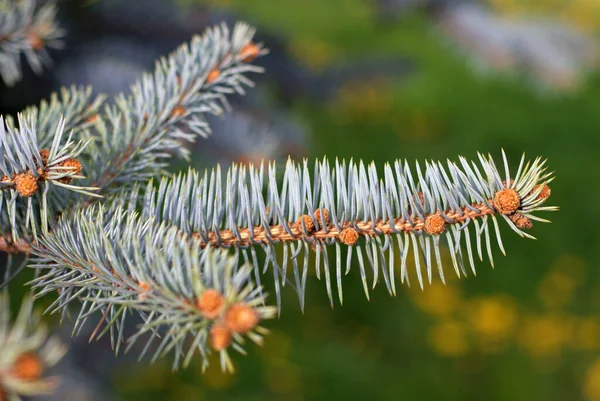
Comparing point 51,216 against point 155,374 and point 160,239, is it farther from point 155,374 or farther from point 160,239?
point 155,374

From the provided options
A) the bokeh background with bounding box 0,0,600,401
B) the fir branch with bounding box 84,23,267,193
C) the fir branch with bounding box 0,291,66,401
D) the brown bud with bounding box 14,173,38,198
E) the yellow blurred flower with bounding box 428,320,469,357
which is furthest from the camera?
the yellow blurred flower with bounding box 428,320,469,357

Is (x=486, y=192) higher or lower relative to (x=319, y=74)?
lower

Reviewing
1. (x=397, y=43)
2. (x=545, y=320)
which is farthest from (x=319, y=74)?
(x=397, y=43)

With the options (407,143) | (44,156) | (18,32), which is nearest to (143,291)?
(44,156)

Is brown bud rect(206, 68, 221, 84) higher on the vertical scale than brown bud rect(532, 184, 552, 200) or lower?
higher

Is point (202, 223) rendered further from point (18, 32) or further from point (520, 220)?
point (18, 32)

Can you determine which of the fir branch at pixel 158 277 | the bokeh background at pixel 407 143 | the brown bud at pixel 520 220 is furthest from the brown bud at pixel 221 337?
the bokeh background at pixel 407 143

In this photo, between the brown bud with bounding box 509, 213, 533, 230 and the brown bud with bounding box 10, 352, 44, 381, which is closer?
the brown bud with bounding box 10, 352, 44, 381

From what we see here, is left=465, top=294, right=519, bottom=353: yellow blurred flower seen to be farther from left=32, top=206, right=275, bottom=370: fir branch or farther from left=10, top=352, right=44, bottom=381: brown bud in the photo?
left=10, top=352, right=44, bottom=381: brown bud

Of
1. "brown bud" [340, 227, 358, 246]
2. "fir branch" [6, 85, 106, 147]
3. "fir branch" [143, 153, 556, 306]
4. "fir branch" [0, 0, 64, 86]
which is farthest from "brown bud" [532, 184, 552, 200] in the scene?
"fir branch" [0, 0, 64, 86]
